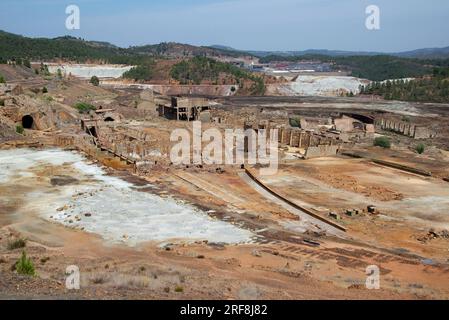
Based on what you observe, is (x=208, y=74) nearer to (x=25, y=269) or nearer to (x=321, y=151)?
(x=321, y=151)

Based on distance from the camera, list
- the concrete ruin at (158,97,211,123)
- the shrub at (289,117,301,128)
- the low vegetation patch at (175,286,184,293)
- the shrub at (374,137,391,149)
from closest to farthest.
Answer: the low vegetation patch at (175,286,184,293), the shrub at (374,137,391,149), the shrub at (289,117,301,128), the concrete ruin at (158,97,211,123)

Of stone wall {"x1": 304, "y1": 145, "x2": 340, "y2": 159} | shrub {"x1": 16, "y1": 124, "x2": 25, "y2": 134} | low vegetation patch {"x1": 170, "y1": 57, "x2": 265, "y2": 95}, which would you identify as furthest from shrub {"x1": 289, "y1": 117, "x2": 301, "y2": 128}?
low vegetation patch {"x1": 170, "y1": 57, "x2": 265, "y2": 95}

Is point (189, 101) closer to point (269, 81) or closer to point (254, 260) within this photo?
point (254, 260)

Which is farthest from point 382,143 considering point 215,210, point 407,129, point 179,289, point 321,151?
point 179,289

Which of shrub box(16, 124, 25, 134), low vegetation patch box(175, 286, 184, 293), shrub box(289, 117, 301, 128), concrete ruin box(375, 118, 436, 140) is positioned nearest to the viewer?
low vegetation patch box(175, 286, 184, 293)

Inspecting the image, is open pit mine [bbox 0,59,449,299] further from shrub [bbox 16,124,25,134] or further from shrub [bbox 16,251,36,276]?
shrub [bbox 16,251,36,276]

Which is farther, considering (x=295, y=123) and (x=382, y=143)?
(x=295, y=123)

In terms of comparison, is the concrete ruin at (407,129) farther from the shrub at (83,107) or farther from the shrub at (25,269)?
the shrub at (25,269)

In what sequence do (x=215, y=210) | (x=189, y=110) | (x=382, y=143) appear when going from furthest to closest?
1. (x=189, y=110)
2. (x=382, y=143)
3. (x=215, y=210)

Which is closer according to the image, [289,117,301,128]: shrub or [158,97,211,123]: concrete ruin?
[289,117,301,128]: shrub

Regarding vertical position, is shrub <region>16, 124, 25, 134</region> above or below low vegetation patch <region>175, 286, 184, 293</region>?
above

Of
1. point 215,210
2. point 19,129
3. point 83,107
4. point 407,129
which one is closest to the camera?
point 215,210
